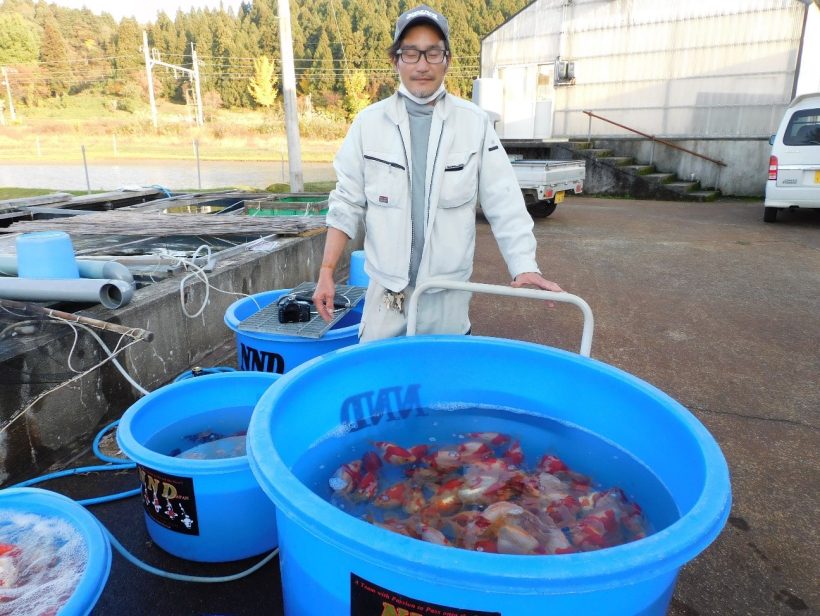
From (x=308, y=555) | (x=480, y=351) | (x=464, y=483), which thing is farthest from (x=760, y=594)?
(x=308, y=555)

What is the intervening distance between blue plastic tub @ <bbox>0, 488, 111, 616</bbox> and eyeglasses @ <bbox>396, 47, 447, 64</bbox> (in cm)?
188

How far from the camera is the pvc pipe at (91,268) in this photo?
306 cm

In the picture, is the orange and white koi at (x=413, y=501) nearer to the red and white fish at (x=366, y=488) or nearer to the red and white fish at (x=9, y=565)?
the red and white fish at (x=366, y=488)

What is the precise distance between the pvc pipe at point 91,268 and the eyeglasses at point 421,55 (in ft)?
7.00

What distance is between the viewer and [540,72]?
18.1 metres

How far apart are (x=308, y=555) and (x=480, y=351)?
3.64 feet

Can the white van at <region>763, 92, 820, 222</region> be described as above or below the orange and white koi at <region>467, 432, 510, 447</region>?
above

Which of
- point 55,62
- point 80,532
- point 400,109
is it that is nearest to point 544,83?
point 400,109

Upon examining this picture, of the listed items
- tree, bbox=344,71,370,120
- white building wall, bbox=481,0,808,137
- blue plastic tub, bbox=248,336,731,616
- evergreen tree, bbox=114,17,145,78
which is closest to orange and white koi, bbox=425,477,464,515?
blue plastic tub, bbox=248,336,731,616

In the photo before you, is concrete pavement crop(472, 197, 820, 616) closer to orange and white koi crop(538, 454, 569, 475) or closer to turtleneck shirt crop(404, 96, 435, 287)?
orange and white koi crop(538, 454, 569, 475)

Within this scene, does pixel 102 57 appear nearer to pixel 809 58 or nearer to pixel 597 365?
pixel 809 58

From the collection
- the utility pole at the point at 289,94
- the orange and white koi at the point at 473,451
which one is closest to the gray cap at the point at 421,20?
the orange and white koi at the point at 473,451

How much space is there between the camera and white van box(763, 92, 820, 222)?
8.77 meters

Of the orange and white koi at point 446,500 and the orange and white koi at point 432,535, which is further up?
the orange and white koi at point 432,535
